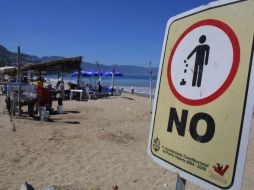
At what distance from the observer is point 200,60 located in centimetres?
135

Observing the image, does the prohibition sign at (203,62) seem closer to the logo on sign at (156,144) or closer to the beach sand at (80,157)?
the logo on sign at (156,144)

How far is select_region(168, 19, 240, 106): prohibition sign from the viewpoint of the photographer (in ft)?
4.05

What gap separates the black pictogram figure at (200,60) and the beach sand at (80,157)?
4.15 meters

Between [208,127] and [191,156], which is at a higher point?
[208,127]

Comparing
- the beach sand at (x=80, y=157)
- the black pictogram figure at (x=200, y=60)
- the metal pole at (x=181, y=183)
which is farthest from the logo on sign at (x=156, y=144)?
the beach sand at (x=80, y=157)

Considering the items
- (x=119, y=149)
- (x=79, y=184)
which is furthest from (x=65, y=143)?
(x=79, y=184)

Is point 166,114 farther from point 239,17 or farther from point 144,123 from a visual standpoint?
point 144,123

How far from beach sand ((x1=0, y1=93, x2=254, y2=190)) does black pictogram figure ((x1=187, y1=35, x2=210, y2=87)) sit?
4146 mm

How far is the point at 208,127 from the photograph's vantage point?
1269 millimetres

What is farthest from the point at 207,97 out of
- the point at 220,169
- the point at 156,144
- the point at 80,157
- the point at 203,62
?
the point at 80,157

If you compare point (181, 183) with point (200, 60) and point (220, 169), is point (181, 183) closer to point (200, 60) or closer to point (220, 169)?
point (220, 169)

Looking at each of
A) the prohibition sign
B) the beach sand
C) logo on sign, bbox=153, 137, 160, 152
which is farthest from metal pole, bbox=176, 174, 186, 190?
the beach sand

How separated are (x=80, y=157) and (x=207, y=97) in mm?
6485

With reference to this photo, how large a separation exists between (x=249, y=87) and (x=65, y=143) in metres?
8.08
